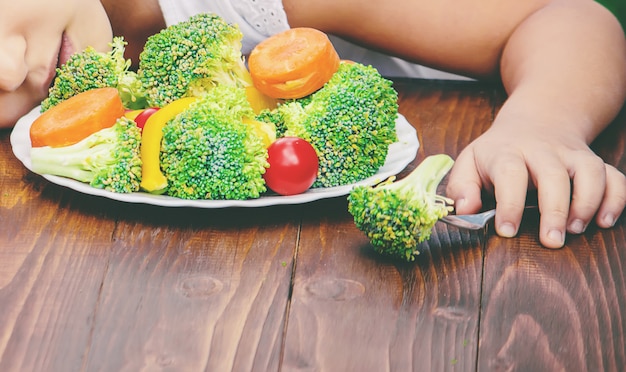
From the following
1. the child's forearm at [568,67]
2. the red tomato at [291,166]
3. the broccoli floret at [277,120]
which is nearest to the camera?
the red tomato at [291,166]

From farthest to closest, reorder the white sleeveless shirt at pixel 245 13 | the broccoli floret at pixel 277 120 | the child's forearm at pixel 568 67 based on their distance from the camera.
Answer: the white sleeveless shirt at pixel 245 13 < the child's forearm at pixel 568 67 < the broccoli floret at pixel 277 120

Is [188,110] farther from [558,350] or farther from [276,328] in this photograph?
[558,350]

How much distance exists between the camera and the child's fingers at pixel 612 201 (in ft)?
3.49

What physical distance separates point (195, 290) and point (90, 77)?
435 mm

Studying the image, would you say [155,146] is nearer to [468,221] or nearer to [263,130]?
[263,130]

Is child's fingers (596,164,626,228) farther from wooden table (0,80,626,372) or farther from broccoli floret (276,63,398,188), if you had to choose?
broccoli floret (276,63,398,188)

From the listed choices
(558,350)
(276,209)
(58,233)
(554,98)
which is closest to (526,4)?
(554,98)

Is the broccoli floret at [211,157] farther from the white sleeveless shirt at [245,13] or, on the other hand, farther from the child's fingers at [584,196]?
the white sleeveless shirt at [245,13]

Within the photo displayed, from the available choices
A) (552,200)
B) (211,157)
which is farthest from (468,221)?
(211,157)

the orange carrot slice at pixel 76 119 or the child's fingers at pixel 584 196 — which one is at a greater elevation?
the orange carrot slice at pixel 76 119

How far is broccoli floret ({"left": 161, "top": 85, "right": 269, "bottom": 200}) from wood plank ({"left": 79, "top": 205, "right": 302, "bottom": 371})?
0.16ft

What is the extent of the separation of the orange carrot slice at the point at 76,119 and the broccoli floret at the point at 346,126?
0.25m

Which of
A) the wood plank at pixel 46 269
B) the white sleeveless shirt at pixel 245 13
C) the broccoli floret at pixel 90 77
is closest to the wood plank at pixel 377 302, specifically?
the wood plank at pixel 46 269

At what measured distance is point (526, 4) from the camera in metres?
1.52
